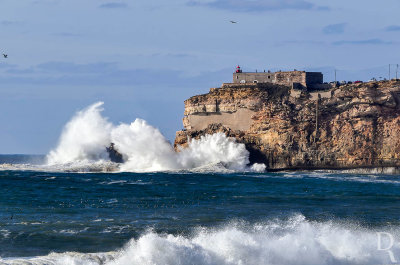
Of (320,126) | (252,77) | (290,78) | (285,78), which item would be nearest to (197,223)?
(320,126)

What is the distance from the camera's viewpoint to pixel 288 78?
57000 mm

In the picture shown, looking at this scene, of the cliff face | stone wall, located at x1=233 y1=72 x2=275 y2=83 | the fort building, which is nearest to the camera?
the cliff face

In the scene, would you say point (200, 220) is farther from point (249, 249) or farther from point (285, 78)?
point (285, 78)

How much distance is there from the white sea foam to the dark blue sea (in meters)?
0.03

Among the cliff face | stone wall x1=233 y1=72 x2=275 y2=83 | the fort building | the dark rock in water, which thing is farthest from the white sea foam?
the dark rock in water

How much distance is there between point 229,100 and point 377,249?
3509 centimetres

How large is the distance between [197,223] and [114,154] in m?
39.7

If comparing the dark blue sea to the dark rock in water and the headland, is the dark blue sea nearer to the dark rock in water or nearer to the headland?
the headland

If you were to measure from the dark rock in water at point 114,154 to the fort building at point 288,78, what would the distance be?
11101 millimetres

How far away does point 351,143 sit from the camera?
50.3 m

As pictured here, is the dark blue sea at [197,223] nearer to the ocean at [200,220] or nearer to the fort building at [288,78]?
the ocean at [200,220]

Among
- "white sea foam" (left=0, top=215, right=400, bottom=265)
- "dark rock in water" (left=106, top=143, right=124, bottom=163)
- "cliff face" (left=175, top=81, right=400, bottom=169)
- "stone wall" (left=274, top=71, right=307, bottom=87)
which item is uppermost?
"stone wall" (left=274, top=71, right=307, bottom=87)

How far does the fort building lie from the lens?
56250 millimetres

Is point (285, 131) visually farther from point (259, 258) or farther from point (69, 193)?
point (259, 258)
